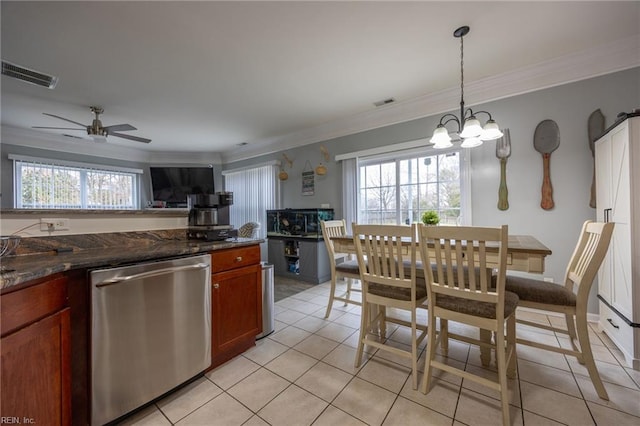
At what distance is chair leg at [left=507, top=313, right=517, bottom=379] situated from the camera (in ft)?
5.16

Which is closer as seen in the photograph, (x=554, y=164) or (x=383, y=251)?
(x=383, y=251)

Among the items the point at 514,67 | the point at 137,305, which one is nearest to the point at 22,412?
the point at 137,305

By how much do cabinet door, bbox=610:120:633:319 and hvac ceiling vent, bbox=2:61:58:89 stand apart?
17.3 feet

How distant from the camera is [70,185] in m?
5.00

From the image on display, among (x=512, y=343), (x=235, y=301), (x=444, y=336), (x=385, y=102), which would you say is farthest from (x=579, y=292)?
(x=385, y=102)

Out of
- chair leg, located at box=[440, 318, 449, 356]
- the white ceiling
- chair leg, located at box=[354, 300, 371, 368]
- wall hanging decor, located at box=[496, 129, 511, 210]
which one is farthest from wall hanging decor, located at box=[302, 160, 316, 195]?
chair leg, located at box=[440, 318, 449, 356]

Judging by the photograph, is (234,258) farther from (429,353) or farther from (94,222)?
(429,353)

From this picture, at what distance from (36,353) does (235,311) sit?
103 centimetres

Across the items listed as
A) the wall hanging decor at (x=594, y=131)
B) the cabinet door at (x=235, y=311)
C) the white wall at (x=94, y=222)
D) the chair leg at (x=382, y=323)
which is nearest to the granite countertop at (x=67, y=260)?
the white wall at (x=94, y=222)

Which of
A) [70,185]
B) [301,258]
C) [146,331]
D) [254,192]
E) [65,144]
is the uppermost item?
[65,144]

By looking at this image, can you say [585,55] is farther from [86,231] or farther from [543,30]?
[86,231]

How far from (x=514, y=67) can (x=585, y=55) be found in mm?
544

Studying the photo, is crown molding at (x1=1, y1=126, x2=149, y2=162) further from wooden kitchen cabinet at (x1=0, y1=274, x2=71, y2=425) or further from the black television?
wooden kitchen cabinet at (x1=0, y1=274, x2=71, y2=425)

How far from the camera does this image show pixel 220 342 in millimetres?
1787
